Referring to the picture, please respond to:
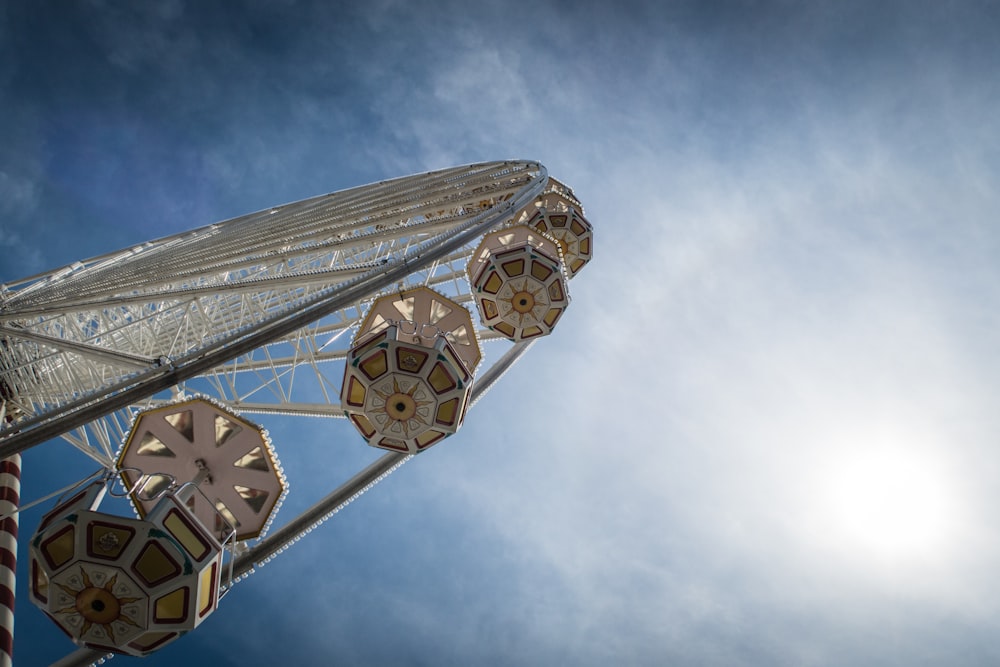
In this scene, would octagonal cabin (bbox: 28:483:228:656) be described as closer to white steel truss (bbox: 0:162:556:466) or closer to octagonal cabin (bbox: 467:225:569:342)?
white steel truss (bbox: 0:162:556:466)

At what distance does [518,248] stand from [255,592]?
5581cm

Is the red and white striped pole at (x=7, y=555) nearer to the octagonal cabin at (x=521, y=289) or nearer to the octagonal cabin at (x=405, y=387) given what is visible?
the octagonal cabin at (x=405, y=387)

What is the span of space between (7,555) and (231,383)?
890 cm

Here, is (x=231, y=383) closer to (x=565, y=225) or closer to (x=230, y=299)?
(x=230, y=299)

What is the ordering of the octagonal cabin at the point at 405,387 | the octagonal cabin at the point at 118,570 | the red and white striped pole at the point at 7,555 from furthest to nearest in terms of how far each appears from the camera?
the red and white striped pole at the point at 7,555 → the octagonal cabin at the point at 405,387 → the octagonal cabin at the point at 118,570

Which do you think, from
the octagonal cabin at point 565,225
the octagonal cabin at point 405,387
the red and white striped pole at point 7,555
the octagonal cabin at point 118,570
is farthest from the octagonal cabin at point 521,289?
the red and white striped pole at point 7,555

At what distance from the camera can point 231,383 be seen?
16.1 metres

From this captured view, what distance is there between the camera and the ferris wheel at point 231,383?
960 centimetres

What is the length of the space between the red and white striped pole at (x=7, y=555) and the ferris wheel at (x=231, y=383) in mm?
1991

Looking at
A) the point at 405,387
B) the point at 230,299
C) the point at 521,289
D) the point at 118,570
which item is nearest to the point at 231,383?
the point at 405,387

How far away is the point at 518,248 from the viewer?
1877 cm

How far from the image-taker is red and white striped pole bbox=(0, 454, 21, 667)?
16.3 meters

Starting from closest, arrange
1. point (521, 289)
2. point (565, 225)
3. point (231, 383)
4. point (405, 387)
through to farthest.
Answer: point (405, 387)
point (231, 383)
point (521, 289)
point (565, 225)

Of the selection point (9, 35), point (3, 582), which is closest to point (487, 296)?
point (3, 582)
